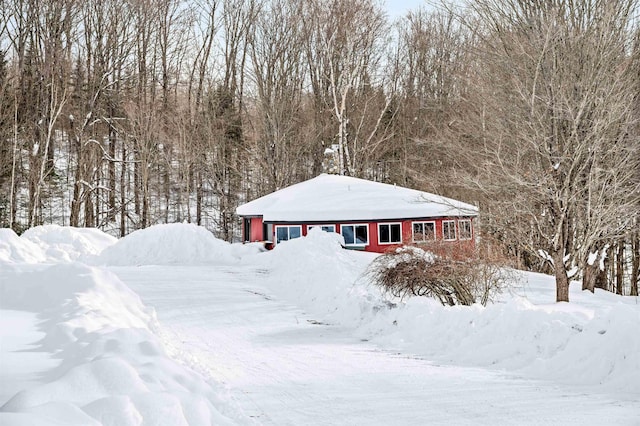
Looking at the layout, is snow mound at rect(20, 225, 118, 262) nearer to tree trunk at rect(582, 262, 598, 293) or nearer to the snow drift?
the snow drift

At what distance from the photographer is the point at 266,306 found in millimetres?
15594

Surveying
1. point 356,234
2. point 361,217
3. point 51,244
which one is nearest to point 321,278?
point 361,217

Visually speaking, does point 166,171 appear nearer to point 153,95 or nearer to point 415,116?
point 153,95

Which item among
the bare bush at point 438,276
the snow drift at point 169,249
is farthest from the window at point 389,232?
the bare bush at point 438,276

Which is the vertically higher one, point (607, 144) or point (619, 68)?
point (619, 68)

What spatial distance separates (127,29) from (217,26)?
6.28 meters

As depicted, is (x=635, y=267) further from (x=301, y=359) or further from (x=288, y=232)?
(x=301, y=359)

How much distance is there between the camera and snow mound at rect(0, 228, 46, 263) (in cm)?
2289

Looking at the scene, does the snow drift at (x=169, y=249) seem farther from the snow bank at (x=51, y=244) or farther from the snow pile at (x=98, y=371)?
the snow pile at (x=98, y=371)

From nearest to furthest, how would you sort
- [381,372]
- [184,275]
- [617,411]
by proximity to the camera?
[617,411] < [381,372] < [184,275]

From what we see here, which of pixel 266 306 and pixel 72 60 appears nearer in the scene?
pixel 266 306

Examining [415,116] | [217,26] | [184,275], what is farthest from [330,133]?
[184,275]

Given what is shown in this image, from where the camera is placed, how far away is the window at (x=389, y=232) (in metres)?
30.7

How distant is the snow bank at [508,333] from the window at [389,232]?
49.1ft
